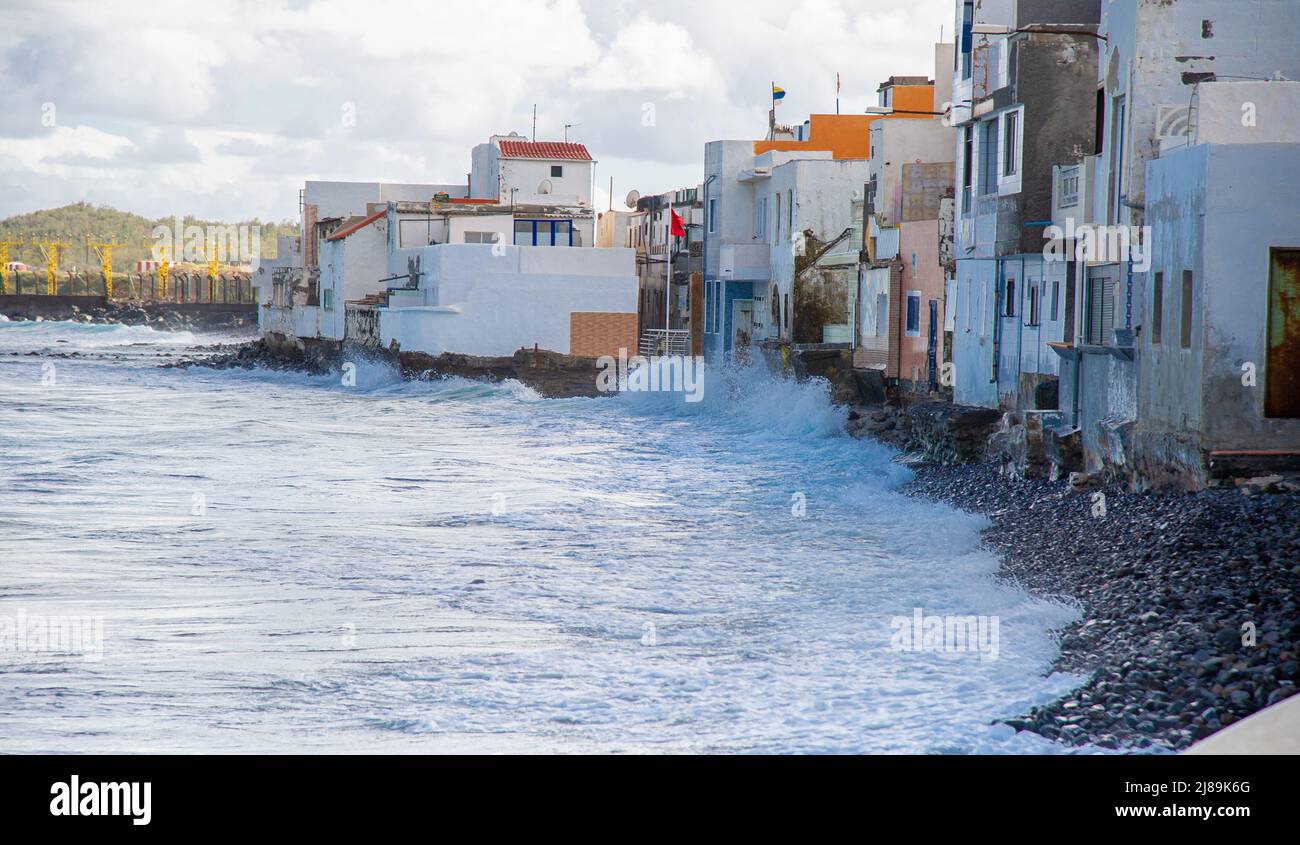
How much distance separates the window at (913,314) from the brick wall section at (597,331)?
17685mm

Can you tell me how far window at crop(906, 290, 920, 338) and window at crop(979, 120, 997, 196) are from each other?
20.9ft

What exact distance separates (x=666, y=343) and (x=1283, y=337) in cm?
3575

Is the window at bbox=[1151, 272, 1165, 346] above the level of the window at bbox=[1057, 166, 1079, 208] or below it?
below

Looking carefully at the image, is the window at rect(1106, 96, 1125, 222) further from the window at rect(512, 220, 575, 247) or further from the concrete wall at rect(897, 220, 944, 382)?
the window at rect(512, 220, 575, 247)

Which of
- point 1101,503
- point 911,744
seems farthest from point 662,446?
point 911,744

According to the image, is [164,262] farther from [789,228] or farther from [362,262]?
[789,228]

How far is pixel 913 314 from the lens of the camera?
31.6 m

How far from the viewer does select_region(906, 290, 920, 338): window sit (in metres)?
31.3

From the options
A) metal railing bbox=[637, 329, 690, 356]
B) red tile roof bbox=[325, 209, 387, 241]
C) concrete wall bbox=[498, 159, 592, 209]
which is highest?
concrete wall bbox=[498, 159, 592, 209]

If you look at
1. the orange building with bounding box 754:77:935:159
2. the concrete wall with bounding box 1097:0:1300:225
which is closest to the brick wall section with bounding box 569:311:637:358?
the orange building with bounding box 754:77:935:159

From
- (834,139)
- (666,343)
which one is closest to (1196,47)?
(834,139)

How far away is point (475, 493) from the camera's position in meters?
24.0
